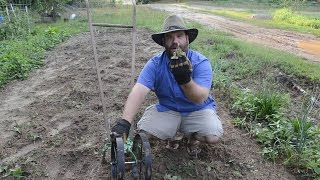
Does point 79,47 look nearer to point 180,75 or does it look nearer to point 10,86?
point 10,86

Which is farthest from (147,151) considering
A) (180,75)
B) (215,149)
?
(215,149)

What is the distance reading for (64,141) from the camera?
14.2 ft

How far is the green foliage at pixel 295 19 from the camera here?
17672mm

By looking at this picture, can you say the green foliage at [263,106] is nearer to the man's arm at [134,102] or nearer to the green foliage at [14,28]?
the man's arm at [134,102]

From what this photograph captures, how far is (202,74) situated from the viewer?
3.53 metres

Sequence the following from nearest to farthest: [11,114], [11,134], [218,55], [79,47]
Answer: [11,134] → [11,114] → [218,55] → [79,47]

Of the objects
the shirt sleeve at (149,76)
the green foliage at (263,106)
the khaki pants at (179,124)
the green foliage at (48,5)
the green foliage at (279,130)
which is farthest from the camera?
the green foliage at (48,5)

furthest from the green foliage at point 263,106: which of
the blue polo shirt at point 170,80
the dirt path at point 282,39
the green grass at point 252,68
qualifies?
the dirt path at point 282,39

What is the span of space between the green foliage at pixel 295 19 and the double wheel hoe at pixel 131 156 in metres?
16.1

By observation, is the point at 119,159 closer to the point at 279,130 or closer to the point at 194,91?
the point at 194,91

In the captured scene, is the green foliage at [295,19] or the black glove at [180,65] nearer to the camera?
the black glove at [180,65]

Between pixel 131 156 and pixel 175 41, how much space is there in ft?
3.60

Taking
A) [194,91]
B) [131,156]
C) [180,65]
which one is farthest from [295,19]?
[180,65]

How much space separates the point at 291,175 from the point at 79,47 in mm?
8256
